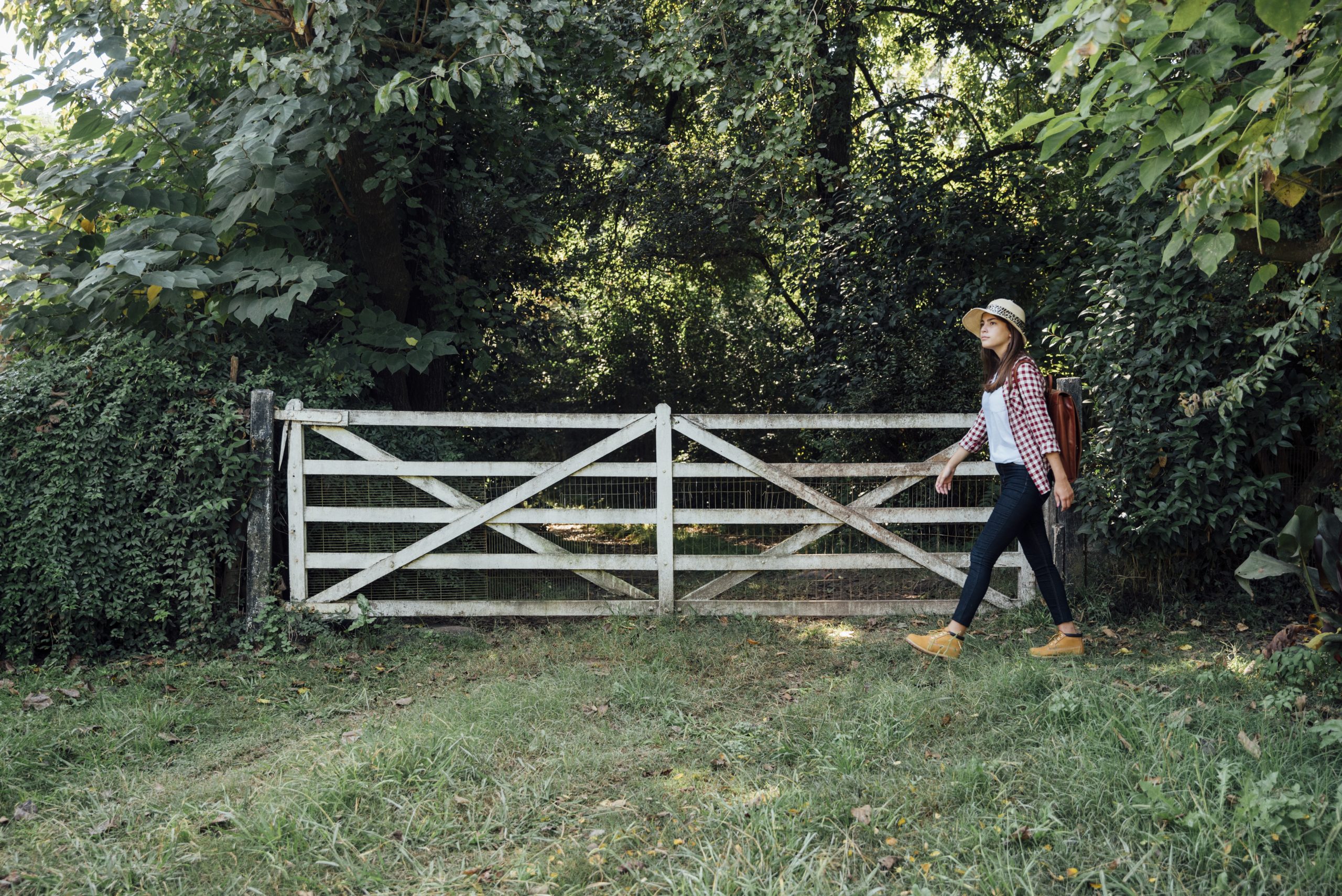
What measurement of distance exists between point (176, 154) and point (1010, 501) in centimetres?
588

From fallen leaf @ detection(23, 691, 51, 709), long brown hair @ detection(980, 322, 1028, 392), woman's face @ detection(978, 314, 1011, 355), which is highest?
woman's face @ detection(978, 314, 1011, 355)

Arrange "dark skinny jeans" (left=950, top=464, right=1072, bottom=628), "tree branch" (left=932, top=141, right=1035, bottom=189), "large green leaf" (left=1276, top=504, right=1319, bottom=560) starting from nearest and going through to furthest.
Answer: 1. "large green leaf" (left=1276, top=504, right=1319, bottom=560)
2. "dark skinny jeans" (left=950, top=464, right=1072, bottom=628)
3. "tree branch" (left=932, top=141, right=1035, bottom=189)

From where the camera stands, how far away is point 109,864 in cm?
313

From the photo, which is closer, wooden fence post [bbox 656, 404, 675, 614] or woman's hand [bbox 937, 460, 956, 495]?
woman's hand [bbox 937, 460, 956, 495]

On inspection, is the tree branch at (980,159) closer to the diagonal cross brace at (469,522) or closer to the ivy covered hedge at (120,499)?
the diagonal cross brace at (469,522)

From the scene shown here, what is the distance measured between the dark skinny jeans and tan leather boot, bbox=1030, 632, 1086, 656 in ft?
0.32

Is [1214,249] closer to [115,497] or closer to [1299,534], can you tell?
[1299,534]

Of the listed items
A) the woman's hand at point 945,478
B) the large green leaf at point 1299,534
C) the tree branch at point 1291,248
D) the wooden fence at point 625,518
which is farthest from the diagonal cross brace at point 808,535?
the tree branch at point 1291,248

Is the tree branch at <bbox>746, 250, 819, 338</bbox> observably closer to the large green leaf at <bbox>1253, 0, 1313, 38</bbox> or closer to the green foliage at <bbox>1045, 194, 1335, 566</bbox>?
the green foliage at <bbox>1045, 194, 1335, 566</bbox>

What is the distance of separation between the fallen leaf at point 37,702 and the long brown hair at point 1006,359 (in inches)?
211

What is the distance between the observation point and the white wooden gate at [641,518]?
6113mm

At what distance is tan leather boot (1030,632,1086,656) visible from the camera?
5.11 m

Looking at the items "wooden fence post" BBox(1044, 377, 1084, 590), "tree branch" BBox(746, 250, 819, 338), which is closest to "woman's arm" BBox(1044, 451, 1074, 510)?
"wooden fence post" BBox(1044, 377, 1084, 590)

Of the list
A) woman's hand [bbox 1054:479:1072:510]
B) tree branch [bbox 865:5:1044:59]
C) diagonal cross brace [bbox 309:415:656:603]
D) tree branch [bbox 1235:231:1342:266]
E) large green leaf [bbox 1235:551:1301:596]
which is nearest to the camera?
tree branch [bbox 1235:231:1342:266]
